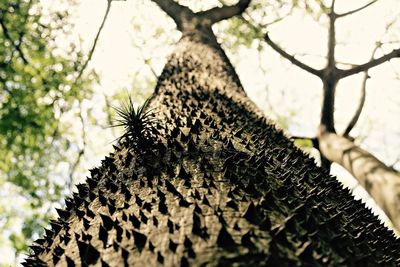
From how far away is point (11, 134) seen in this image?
23.2 ft

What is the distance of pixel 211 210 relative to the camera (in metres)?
1.58

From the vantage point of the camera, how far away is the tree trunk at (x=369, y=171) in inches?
176

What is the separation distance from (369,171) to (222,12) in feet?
14.0

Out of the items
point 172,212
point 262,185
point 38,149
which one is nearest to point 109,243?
point 172,212

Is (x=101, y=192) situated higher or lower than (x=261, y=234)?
higher

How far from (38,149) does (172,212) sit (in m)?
7.18

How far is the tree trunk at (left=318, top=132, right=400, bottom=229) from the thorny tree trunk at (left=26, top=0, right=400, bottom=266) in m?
2.13

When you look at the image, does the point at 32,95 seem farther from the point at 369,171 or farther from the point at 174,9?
the point at 369,171

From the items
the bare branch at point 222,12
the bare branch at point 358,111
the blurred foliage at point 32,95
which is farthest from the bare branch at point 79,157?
the bare branch at point 358,111

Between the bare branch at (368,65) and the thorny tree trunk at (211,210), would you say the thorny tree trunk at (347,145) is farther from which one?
the thorny tree trunk at (211,210)

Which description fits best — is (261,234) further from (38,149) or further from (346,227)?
(38,149)

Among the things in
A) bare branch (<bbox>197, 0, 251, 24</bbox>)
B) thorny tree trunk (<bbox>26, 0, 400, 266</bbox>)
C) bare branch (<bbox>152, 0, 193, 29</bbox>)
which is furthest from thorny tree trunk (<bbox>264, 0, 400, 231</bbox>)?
bare branch (<bbox>152, 0, 193, 29</bbox>)

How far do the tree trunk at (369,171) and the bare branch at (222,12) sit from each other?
3.12 metres

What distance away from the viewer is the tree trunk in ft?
14.7
